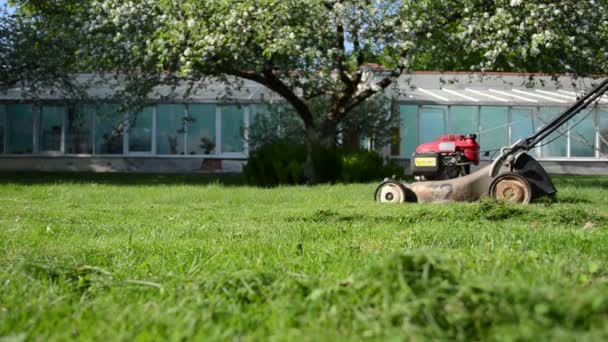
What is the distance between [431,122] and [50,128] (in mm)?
14466

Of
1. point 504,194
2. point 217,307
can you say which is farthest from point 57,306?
point 504,194

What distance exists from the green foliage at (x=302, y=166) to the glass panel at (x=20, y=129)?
14.0 m

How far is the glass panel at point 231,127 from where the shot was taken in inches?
1248

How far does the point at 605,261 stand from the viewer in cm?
449

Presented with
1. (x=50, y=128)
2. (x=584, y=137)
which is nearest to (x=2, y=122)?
(x=50, y=128)

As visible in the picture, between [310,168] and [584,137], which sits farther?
[584,137]

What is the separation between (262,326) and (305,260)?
5.42 ft

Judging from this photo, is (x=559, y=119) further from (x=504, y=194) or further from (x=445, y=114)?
(x=445, y=114)

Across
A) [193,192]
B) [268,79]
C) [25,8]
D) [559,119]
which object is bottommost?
[193,192]

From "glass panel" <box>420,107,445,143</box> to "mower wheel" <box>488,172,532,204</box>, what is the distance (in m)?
20.1

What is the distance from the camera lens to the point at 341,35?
18.9 metres

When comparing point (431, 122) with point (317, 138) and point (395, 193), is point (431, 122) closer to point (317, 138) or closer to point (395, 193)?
point (317, 138)

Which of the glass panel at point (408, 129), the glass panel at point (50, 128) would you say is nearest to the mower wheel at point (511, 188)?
the glass panel at point (408, 129)

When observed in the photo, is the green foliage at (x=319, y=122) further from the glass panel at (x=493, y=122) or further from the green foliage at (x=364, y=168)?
the glass panel at (x=493, y=122)
